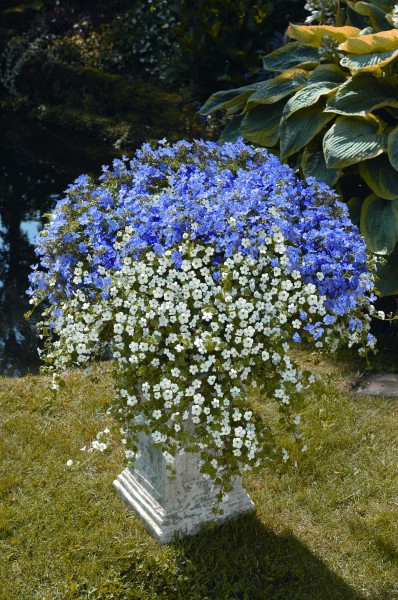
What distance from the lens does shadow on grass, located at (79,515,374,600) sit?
8.21 ft

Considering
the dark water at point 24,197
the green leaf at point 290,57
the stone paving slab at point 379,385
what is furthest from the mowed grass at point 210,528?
the green leaf at point 290,57

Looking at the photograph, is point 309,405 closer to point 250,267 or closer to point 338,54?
point 250,267

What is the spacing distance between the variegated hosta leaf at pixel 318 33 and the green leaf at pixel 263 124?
15.0 inches

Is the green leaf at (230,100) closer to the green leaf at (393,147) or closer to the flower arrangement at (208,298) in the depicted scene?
the green leaf at (393,147)

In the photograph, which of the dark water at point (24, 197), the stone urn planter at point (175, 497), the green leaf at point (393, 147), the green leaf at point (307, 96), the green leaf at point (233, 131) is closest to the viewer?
the stone urn planter at point (175, 497)

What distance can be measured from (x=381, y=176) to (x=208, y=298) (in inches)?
65.2

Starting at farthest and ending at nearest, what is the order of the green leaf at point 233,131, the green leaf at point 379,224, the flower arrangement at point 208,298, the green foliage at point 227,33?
the green foliage at point 227,33 → the green leaf at point 233,131 → the green leaf at point 379,224 → the flower arrangement at point 208,298

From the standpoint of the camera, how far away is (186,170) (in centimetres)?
269

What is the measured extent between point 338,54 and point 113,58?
5435 mm

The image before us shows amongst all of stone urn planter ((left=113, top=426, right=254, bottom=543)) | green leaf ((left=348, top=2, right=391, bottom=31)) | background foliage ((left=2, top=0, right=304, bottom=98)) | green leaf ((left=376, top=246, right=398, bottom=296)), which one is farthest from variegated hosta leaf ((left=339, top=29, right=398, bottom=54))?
background foliage ((left=2, top=0, right=304, bottom=98))

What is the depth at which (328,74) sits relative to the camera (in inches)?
149

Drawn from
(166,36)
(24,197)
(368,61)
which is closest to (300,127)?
(368,61)

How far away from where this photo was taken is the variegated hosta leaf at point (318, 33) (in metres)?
3.84

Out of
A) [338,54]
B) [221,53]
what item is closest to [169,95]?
[221,53]
